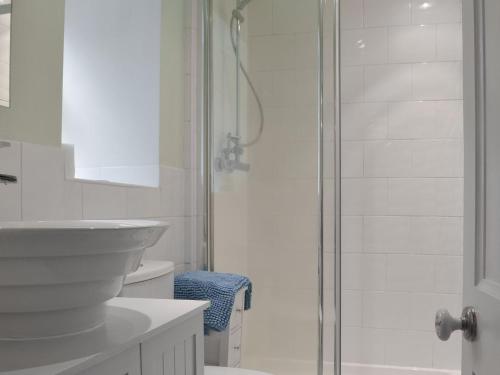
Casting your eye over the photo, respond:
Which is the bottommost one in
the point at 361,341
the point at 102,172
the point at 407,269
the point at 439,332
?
the point at 361,341

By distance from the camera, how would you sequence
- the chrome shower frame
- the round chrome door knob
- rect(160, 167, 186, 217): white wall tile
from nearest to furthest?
the round chrome door knob < rect(160, 167, 186, 217): white wall tile < the chrome shower frame

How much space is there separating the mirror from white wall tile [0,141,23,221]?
0.39 ft

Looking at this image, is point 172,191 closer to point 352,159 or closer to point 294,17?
point 294,17

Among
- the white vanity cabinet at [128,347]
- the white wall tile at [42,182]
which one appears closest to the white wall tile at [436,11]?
the white wall tile at [42,182]

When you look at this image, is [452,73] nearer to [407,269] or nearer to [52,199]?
[407,269]

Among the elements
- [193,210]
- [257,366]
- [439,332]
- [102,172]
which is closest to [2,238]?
[439,332]

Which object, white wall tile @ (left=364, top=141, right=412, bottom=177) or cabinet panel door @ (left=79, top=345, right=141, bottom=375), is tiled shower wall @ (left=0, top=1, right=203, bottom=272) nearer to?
cabinet panel door @ (left=79, top=345, right=141, bottom=375)

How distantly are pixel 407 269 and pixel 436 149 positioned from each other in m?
0.66

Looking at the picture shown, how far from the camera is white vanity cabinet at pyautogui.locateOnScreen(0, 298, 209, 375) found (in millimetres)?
701

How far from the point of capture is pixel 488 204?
0.82 m

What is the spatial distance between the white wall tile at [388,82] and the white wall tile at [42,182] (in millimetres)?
1859

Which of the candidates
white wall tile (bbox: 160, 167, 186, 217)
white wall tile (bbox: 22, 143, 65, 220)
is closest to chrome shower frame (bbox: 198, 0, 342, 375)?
white wall tile (bbox: 160, 167, 186, 217)

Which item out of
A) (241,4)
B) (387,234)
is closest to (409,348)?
(387,234)

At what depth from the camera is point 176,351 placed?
1.00 m
